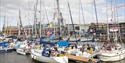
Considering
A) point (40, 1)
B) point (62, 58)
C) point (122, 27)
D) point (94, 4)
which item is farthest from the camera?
point (122, 27)

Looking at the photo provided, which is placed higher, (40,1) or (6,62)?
(40,1)

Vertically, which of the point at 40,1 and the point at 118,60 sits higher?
the point at 40,1

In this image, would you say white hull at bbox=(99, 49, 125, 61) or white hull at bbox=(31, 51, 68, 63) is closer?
white hull at bbox=(31, 51, 68, 63)

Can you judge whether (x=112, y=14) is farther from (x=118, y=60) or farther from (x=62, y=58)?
(x=62, y=58)

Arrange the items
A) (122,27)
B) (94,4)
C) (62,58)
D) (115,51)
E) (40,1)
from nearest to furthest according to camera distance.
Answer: (62,58)
(115,51)
(94,4)
(40,1)
(122,27)

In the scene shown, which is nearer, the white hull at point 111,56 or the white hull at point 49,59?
the white hull at point 49,59

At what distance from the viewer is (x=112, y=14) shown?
4525cm

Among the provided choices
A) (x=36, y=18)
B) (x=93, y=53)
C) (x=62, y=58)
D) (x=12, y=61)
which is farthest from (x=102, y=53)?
(x=36, y=18)

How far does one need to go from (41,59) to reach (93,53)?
875 centimetres

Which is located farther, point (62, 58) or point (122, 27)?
point (122, 27)

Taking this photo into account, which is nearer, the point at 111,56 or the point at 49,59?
the point at 49,59

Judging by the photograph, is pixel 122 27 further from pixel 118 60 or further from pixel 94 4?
pixel 118 60

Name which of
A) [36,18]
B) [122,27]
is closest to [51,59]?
[36,18]

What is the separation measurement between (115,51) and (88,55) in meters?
4.62
